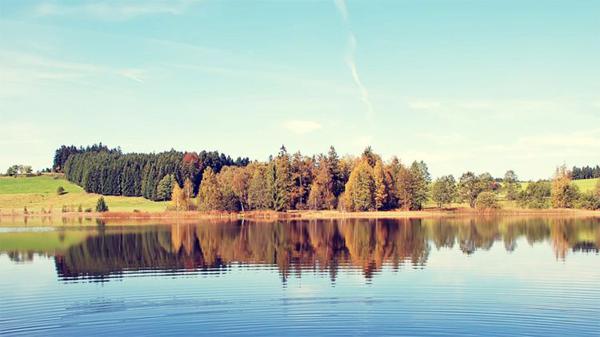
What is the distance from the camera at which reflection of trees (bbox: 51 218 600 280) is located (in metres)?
49.0

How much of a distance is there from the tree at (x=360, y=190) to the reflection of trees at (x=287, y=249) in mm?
60253

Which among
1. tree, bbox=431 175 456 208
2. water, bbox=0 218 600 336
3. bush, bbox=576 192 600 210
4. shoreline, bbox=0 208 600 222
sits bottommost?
water, bbox=0 218 600 336

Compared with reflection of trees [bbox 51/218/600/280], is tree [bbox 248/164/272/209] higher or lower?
higher

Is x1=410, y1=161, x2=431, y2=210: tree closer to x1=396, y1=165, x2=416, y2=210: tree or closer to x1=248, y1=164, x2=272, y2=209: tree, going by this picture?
x1=396, y1=165, x2=416, y2=210: tree

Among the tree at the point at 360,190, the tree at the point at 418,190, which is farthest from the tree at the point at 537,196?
Answer: the tree at the point at 360,190

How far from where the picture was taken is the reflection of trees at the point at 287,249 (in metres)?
49.0

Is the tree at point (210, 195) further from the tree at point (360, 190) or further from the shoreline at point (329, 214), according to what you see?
the tree at point (360, 190)

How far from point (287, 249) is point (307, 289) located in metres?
26.2

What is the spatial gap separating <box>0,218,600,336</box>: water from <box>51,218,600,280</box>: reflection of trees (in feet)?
0.63

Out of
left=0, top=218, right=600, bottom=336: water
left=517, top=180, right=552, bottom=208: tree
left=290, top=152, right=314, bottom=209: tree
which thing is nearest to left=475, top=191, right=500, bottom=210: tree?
left=517, top=180, right=552, bottom=208: tree

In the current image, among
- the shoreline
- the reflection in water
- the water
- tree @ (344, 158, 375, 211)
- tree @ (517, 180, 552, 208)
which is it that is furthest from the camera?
tree @ (517, 180, 552, 208)

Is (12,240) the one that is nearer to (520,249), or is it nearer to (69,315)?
(69,315)

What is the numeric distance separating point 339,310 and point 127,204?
175489 mm

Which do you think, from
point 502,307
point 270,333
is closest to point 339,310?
point 270,333
